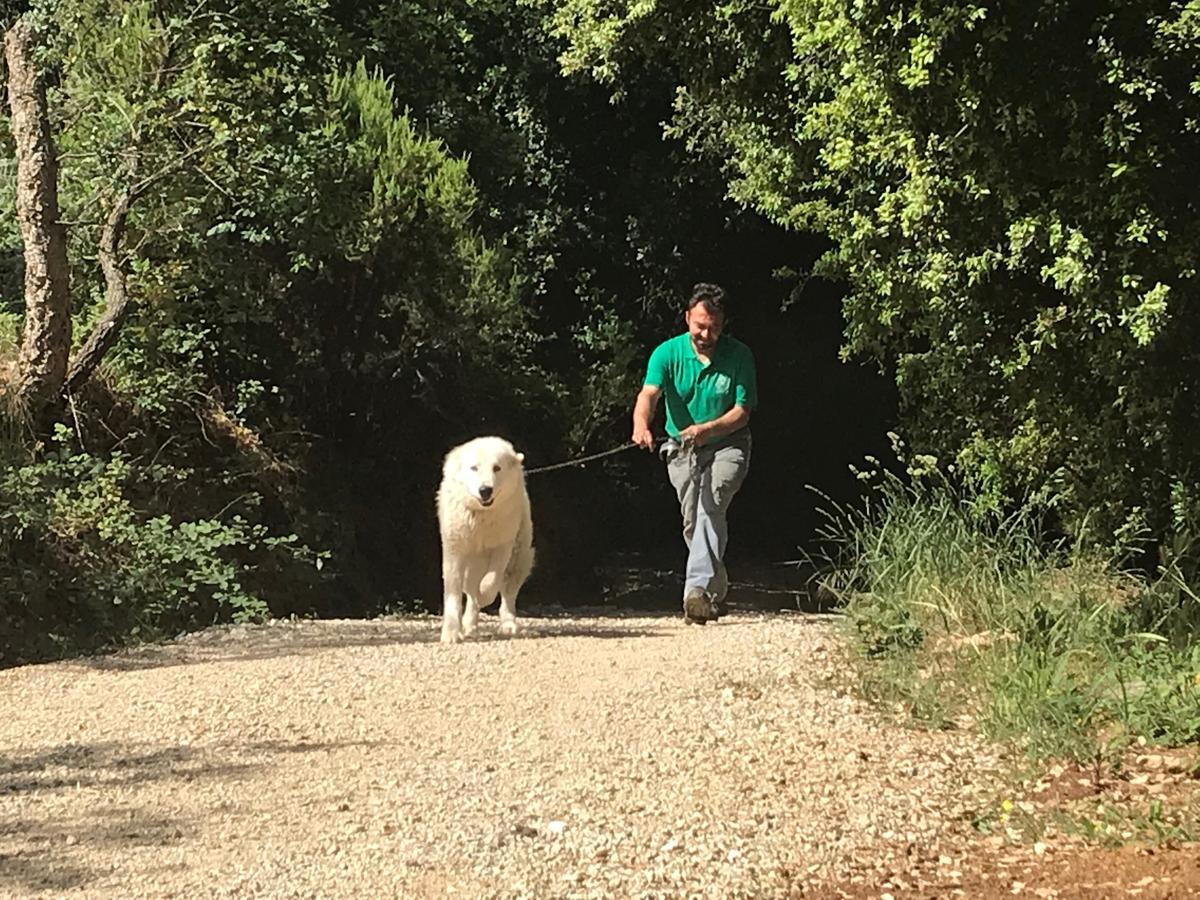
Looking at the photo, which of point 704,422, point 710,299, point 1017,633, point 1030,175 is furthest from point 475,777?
point 710,299

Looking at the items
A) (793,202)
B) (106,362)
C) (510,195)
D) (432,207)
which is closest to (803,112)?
(793,202)

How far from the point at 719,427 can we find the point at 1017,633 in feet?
10.4

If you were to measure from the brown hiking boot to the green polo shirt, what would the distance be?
3.32 ft

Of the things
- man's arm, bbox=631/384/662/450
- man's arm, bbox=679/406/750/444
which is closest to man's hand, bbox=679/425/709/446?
man's arm, bbox=679/406/750/444

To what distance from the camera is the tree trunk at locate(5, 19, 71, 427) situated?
11734 mm

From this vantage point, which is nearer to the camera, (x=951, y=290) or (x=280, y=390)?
(x=951, y=290)

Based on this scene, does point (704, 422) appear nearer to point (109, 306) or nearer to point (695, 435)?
point (695, 435)

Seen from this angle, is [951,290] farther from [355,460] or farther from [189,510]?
[355,460]

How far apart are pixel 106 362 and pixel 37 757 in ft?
23.0

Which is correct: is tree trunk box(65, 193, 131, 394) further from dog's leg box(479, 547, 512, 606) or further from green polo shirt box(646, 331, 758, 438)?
green polo shirt box(646, 331, 758, 438)

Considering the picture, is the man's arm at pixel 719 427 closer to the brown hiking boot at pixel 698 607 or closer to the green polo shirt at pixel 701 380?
the green polo shirt at pixel 701 380

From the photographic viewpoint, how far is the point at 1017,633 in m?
7.60

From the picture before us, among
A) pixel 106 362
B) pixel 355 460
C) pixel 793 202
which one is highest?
pixel 793 202

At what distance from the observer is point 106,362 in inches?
527
